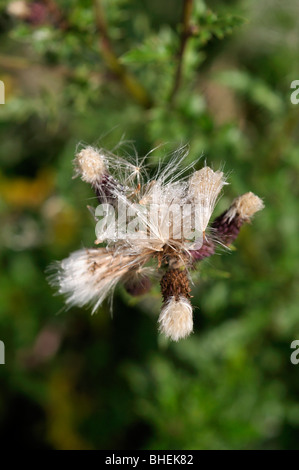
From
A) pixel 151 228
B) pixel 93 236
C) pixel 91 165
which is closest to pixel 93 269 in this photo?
pixel 151 228

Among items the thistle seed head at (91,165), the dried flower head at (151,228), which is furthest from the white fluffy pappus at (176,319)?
the thistle seed head at (91,165)

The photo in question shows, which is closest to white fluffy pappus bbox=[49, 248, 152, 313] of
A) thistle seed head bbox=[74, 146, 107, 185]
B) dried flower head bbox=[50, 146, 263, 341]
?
dried flower head bbox=[50, 146, 263, 341]

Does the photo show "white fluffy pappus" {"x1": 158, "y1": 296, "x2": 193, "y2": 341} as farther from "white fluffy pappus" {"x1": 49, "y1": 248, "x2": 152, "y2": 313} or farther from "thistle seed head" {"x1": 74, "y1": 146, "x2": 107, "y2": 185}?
"thistle seed head" {"x1": 74, "y1": 146, "x2": 107, "y2": 185}

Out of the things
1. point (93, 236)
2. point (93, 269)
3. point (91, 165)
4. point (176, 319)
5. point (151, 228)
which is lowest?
point (176, 319)

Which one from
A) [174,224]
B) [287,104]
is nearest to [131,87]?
[287,104]

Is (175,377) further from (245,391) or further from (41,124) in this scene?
(41,124)

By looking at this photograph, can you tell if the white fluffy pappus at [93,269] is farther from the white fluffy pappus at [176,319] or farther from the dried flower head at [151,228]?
the white fluffy pappus at [176,319]

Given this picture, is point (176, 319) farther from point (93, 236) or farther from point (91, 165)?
point (93, 236)
